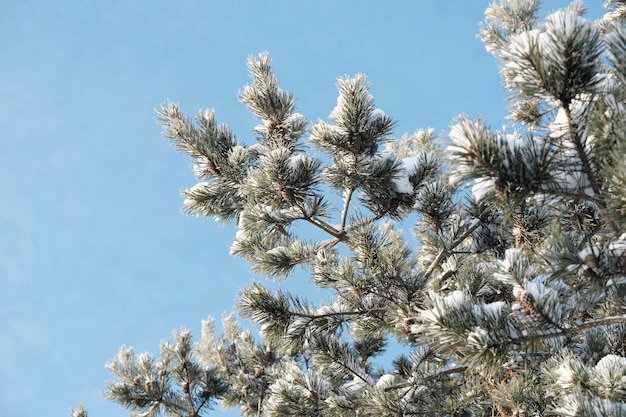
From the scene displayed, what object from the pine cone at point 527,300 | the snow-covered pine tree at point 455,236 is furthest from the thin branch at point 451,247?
the pine cone at point 527,300

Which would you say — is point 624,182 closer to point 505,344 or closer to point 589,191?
point 589,191

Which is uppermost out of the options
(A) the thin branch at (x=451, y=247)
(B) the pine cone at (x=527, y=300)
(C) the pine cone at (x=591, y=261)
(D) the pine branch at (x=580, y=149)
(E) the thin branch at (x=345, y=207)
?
(E) the thin branch at (x=345, y=207)

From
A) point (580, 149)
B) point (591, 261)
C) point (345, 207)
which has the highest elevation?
point (345, 207)

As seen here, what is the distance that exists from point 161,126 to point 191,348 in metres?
3.95

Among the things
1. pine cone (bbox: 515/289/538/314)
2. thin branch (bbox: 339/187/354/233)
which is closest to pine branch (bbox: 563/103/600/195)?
pine cone (bbox: 515/289/538/314)

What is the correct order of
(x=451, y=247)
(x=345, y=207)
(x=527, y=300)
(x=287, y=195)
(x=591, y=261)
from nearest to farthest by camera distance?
(x=591, y=261), (x=527, y=300), (x=287, y=195), (x=345, y=207), (x=451, y=247)

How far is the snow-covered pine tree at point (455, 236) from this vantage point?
213 cm

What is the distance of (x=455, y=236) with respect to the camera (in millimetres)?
4305

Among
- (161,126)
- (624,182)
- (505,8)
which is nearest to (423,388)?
(624,182)

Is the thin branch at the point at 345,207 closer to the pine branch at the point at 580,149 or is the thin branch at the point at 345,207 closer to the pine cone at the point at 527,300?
the pine cone at the point at 527,300

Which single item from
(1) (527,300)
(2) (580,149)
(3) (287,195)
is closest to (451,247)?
(3) (287,195)

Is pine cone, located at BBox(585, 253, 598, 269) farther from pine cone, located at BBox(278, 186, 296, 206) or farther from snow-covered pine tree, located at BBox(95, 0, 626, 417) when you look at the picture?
pine cone, located at BBox(278, 186, 296, 206)

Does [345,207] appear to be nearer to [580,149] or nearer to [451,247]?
[451,247]

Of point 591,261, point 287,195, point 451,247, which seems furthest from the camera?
point 451,247
